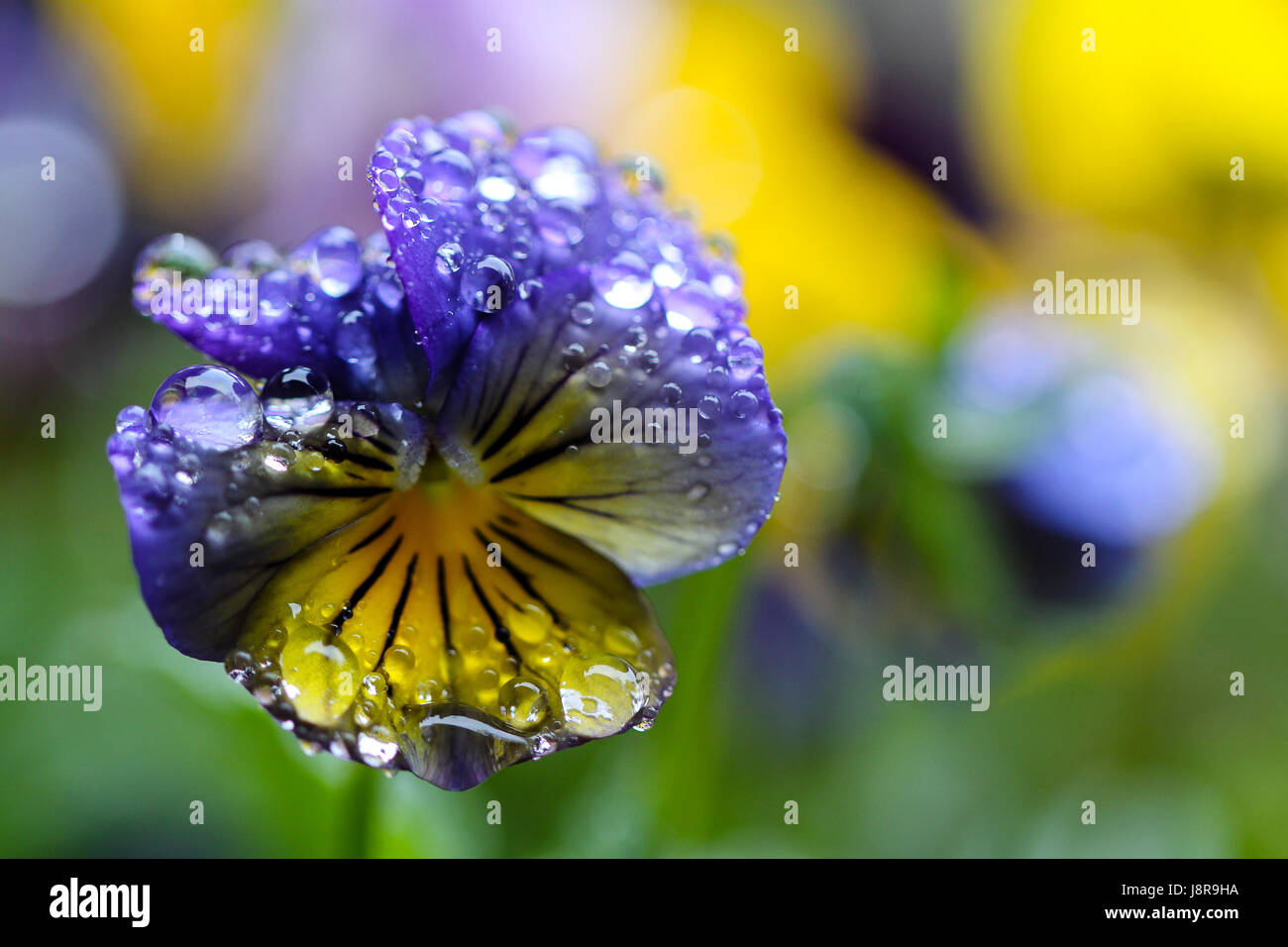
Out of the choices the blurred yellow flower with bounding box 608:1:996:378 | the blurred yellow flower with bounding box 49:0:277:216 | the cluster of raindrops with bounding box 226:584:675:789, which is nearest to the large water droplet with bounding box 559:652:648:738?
the cluster of raindrops with bounding box 226:584:675:789

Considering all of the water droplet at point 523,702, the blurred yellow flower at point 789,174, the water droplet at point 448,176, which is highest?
the blurred yellow flower at point 789,174

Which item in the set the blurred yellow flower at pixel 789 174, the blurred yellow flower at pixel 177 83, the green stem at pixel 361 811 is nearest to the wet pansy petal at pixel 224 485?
the green stem at pixel 361 811

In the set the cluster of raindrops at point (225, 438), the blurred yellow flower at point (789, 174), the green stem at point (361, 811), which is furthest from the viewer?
the blurred yellow flower at point (789, 174)

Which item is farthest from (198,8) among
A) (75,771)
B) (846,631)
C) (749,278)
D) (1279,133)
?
(1279,133)

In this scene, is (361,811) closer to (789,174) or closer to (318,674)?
(318,674)

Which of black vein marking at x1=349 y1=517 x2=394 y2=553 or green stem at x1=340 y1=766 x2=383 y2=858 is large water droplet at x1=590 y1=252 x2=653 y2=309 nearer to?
black vein marking at x1=349 y1=517 x2=394 y2=553

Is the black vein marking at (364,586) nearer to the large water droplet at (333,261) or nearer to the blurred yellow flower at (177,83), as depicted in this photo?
the large water droplet at (333,261)

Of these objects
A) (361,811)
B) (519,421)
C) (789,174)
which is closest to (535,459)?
(519,421)
